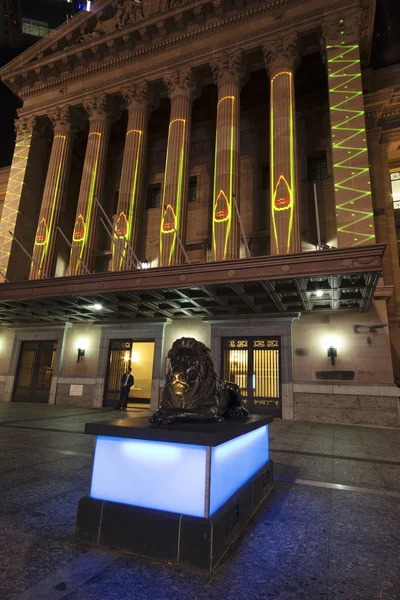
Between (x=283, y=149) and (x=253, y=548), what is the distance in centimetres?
1655

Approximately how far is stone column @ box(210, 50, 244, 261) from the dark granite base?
13523mm

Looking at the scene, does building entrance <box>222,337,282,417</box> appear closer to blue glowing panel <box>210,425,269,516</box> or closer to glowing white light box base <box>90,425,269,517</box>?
blue glowing panel <box>210,425,269,516</box>

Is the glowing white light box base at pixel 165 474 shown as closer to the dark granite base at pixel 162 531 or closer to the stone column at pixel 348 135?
the dark granite base at pixel 162 531

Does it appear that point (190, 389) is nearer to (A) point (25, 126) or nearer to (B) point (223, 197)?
(B) point (223, 197)

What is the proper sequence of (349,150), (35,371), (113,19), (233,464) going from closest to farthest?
1. (233,464)
2. (349,150)
3. (35,371)
4. (113,19)

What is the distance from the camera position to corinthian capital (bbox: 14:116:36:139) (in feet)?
77.4

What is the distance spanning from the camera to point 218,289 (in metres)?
13.4

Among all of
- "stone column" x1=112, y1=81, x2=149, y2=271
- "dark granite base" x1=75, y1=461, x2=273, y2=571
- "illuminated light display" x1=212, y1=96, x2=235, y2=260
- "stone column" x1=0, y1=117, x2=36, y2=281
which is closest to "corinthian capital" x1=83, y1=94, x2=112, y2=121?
"stone column" x1=112, y1=81, x2=149, y2=271

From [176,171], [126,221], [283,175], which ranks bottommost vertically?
[126,221]

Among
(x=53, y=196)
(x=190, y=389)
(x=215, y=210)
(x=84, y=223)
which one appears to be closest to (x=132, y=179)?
Result: (x=84, y=223)

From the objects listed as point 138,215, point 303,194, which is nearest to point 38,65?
point 138,215

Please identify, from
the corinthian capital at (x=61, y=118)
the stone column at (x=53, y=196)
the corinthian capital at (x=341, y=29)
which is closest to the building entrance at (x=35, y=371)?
the stone column at (x=53, y=196)

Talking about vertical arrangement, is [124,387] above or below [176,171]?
below

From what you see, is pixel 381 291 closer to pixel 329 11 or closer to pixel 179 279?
pixel 179 279
